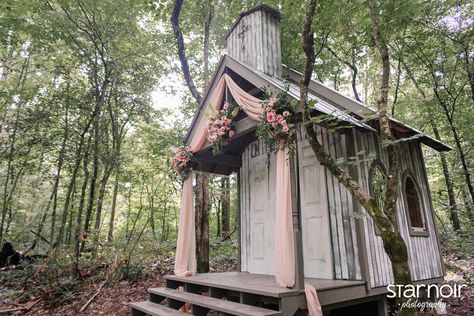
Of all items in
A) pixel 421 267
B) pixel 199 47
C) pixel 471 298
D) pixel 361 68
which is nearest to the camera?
pixel 421 267

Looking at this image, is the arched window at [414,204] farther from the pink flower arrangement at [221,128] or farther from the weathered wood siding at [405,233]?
the pink flower arrangement at [221,128]

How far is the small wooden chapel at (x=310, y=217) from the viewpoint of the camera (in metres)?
3.77

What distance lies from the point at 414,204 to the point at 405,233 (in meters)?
0.93

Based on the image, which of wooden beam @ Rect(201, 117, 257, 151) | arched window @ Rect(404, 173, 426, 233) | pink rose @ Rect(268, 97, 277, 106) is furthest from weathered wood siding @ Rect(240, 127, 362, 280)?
arched window @ Rect(404, 173, 426, 233)

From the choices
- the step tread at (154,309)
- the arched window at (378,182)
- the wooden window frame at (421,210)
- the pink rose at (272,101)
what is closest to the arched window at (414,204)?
the wooden window frame at (421,210)

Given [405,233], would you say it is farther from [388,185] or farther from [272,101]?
[272,101]

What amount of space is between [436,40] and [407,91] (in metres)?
5.46

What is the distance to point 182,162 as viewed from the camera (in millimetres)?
5609

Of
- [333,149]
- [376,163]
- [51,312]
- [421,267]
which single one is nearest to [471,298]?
[421,267]

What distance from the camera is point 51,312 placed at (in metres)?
5.88

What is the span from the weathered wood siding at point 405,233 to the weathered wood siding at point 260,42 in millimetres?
3046

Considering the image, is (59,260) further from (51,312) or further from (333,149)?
(333,149)

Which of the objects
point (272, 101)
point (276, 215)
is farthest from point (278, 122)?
point (276, 215)

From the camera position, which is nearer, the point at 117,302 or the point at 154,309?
the point at 154,309
